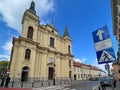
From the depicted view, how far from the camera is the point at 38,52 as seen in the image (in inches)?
1335

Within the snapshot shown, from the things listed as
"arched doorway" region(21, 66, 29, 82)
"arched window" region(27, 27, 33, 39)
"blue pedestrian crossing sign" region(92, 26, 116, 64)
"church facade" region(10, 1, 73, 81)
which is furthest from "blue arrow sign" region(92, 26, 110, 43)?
"arched window" region(27, 27, 33, 39)

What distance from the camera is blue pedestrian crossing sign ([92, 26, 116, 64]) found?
4021 millimetres

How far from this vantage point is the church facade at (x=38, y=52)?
92.5ft

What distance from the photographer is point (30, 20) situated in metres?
32.7

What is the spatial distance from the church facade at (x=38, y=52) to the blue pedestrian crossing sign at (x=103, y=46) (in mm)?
24865

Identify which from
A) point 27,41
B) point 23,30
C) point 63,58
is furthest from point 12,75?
point 63,58

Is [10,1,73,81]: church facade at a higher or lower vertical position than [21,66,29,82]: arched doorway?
higher

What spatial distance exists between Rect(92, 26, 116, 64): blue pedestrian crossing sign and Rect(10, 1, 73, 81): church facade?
81.6 feet

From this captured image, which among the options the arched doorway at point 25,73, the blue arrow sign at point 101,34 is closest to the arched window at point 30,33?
the arched doorway at point 25,73

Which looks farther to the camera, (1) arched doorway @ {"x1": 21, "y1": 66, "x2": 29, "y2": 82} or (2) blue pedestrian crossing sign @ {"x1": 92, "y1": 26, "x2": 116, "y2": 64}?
(1) arched doorway @ {"x1": 21, "y1": 66, "x2": 29, "y2": 82}

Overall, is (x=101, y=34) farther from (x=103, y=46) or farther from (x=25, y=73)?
(x=25, y=73)

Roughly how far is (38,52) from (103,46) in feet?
101

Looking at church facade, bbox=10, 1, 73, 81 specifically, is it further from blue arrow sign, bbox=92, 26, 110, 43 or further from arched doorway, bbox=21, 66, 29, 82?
blue arrow sign, bbox=92, 26, 110, 43

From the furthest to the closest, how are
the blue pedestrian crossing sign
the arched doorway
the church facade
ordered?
the church facade, the arched doorway, the blue pedestrian crossing sign
